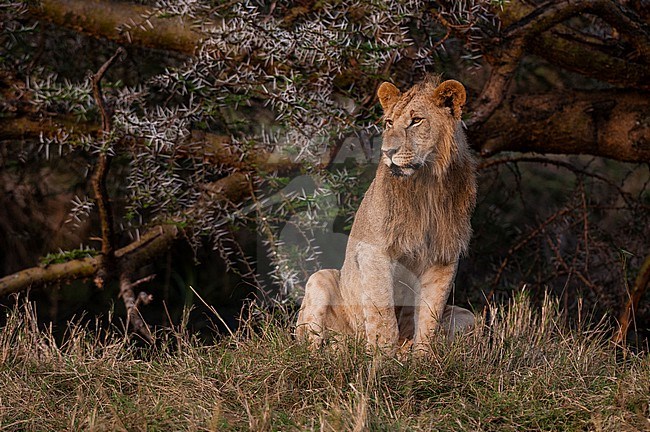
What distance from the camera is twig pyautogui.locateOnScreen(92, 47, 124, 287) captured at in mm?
5191

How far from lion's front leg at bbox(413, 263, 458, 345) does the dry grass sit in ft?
0.36

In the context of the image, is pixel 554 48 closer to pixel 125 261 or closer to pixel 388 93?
pixel 388 93

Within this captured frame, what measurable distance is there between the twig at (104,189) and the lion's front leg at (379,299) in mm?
1981

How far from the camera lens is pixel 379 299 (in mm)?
3914

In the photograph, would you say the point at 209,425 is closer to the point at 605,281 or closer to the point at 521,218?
the point at 605,281

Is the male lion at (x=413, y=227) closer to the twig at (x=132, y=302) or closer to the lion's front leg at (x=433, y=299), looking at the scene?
the lion's front leg at (x=433, y=299)

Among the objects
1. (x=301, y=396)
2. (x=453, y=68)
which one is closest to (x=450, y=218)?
(x=301, y=396)

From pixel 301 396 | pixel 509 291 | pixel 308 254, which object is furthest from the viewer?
pixel 509 291

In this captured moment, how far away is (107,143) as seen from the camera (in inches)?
213

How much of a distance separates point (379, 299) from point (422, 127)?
75cm

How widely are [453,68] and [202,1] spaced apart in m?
1.96

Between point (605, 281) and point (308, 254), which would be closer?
point (308, 254)

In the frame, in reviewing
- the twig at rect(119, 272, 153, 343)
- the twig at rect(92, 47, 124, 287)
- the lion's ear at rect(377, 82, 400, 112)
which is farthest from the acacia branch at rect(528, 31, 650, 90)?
the twig at rect(119, 272, 153, 343)

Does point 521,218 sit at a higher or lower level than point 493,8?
lower
